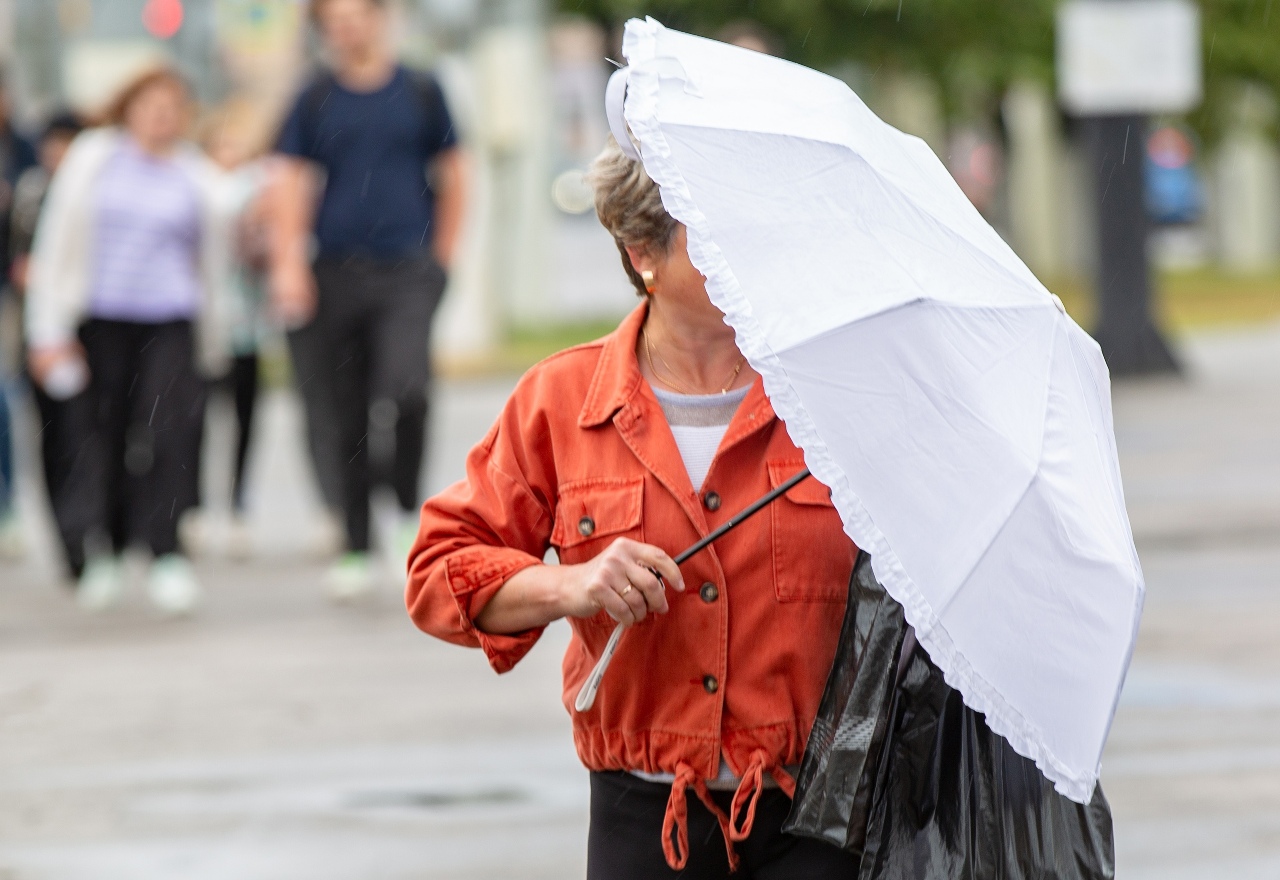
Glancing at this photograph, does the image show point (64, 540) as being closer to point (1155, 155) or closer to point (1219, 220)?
point (1219, 220)

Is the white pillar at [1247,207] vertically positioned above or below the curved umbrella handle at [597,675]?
below

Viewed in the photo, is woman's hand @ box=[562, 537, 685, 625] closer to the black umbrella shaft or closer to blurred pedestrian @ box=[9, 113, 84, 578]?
the black umbrella shaft

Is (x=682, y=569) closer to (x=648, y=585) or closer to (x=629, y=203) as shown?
(x=648, y=585)

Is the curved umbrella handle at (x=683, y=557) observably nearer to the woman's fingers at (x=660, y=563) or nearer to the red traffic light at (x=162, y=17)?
the woman's fingers at (x=660, y=563)

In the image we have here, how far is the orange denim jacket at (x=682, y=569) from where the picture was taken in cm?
294

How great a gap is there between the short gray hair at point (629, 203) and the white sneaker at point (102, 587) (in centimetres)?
648

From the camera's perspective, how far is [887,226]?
2814mm

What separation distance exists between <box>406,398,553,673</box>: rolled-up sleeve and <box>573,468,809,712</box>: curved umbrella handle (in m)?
0.11

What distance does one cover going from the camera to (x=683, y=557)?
2871 mm

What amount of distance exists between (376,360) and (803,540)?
5745 mm

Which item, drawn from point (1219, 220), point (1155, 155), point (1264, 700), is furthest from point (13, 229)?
point (1155, 155)

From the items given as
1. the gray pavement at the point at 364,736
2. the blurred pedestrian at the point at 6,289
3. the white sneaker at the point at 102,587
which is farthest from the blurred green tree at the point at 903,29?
the white sneaker at the point at 102,587

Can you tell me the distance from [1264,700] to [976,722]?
13.4 feet

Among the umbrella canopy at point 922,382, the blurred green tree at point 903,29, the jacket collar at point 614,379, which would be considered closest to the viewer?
the umbrella canopy at point 922,382
